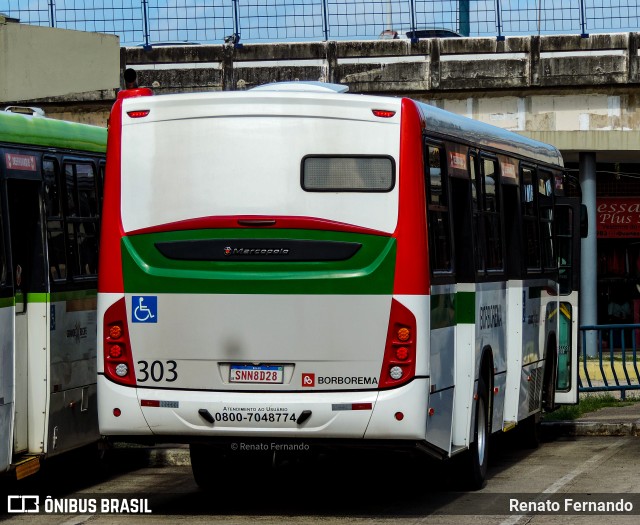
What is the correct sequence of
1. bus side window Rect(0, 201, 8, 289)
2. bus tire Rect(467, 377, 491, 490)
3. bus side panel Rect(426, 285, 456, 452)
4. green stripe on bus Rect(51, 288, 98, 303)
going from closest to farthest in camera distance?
bus side panel Rect(426, 285, 456, 452) < bus side window Rect(0, 201, 8, 289) < green stripe on bus Rect(51, 288, 98, 303) < bus tire Rect(467, 377, 491, 490)

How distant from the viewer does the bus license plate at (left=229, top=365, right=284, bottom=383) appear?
1066 centimetres

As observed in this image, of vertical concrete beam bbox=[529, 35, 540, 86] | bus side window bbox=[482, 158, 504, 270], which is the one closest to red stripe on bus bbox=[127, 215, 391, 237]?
bus side window bbox=[482, 158, 504, 270]

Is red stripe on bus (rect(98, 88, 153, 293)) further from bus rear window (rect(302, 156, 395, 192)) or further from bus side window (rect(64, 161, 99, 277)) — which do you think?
bus side window (rect(64, 161, 99, 277))

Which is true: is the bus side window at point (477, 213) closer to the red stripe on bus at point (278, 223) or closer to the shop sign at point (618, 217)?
the red stripe on bus at point (278, 223)

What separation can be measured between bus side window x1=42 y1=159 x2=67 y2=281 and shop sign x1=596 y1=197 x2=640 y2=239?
19.6m

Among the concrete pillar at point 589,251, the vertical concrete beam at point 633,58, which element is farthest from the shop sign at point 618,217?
the vertical concrete beam at point 633,58

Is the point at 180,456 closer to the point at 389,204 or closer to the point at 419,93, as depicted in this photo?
the point at 389,204

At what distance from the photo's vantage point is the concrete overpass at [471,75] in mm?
25203

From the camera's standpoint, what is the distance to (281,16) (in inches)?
967

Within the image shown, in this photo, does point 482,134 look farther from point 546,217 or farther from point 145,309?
point 145,309

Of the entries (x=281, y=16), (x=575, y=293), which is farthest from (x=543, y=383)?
(x=281, y=16)

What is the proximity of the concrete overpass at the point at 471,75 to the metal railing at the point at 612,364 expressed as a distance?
15.2 ft

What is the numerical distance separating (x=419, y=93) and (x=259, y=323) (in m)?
15.6

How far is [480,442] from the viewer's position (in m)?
12.9
